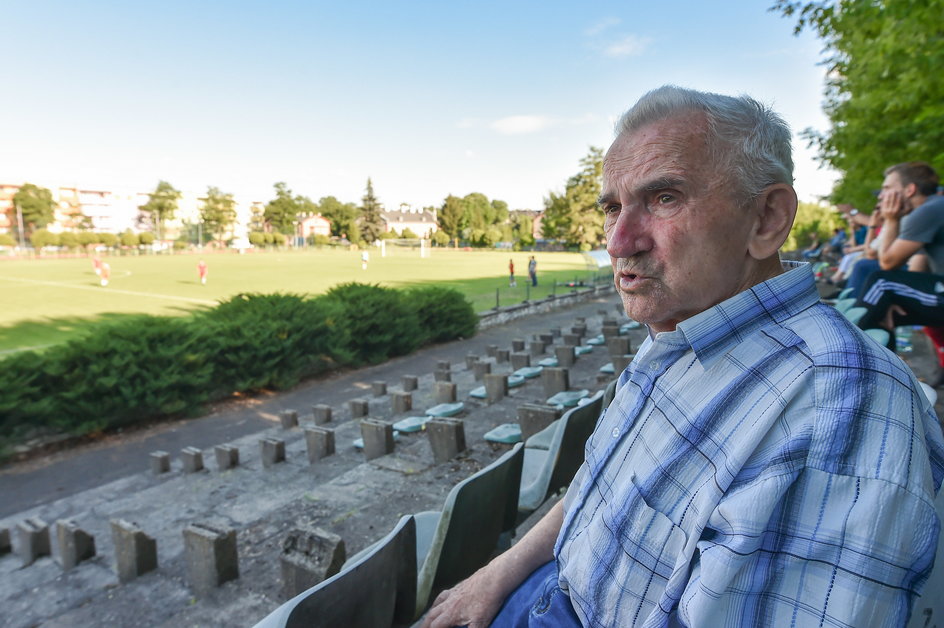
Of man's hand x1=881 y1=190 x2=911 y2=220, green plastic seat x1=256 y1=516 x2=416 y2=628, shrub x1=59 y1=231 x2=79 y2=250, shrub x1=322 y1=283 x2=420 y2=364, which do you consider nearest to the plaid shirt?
green plastic seat x1=256 y1=516 x2=416 y2=628

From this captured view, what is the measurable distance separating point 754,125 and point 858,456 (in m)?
0.74

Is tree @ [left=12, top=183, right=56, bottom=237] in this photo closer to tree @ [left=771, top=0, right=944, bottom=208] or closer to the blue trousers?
tree @ [left=771, top=0, right=944, bottom=208]

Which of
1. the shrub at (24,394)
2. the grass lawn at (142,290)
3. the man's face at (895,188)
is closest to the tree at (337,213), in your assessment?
the grass lawn at (142,290)

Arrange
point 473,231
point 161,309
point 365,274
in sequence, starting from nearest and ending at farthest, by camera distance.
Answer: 1. point 161,309
2. point 365,274
3. point 473,231

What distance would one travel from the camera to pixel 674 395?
4.06ft

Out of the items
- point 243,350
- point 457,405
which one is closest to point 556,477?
point 457,405

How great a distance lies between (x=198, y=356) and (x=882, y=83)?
12545 mm

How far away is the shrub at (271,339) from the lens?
10320 millimetres

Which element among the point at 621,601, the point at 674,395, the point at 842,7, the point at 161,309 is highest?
the point at 842,7

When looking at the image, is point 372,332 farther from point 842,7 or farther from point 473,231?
point 473,231

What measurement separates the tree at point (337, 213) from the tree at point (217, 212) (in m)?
22.7

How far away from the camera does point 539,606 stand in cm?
148

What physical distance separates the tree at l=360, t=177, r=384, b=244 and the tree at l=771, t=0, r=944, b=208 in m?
88.2

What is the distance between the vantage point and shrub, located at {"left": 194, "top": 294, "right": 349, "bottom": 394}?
33.9 ft
